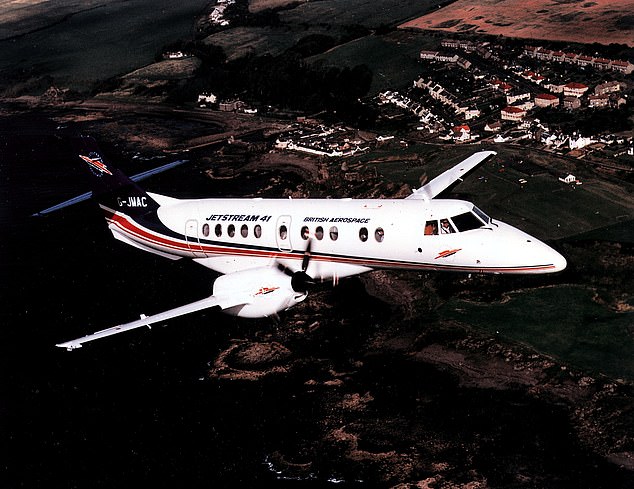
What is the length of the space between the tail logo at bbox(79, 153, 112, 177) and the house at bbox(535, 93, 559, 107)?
2540 inches

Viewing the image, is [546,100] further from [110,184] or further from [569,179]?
[110,184]

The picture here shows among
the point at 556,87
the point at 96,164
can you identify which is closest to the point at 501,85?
the point at 556,87

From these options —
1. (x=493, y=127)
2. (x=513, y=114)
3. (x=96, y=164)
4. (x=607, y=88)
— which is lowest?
(x=493, y=127)

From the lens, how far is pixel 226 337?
1806 inches

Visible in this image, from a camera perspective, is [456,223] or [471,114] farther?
[471,114]

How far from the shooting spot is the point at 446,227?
32656mm

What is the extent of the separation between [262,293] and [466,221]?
35.0 feet

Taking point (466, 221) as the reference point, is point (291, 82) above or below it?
below

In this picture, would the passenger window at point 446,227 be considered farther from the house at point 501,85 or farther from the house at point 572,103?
the house at point 501,85

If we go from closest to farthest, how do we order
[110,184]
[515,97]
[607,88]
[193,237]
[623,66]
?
[193,237], [110,184], [607,88], [515,97], [623,66]

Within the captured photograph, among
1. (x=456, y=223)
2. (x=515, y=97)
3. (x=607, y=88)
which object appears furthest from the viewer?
(x=515, y=97)

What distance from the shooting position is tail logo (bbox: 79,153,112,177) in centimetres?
4241

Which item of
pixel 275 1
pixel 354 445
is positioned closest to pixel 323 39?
pixel 275 1

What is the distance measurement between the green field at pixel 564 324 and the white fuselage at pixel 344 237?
36.2ft
